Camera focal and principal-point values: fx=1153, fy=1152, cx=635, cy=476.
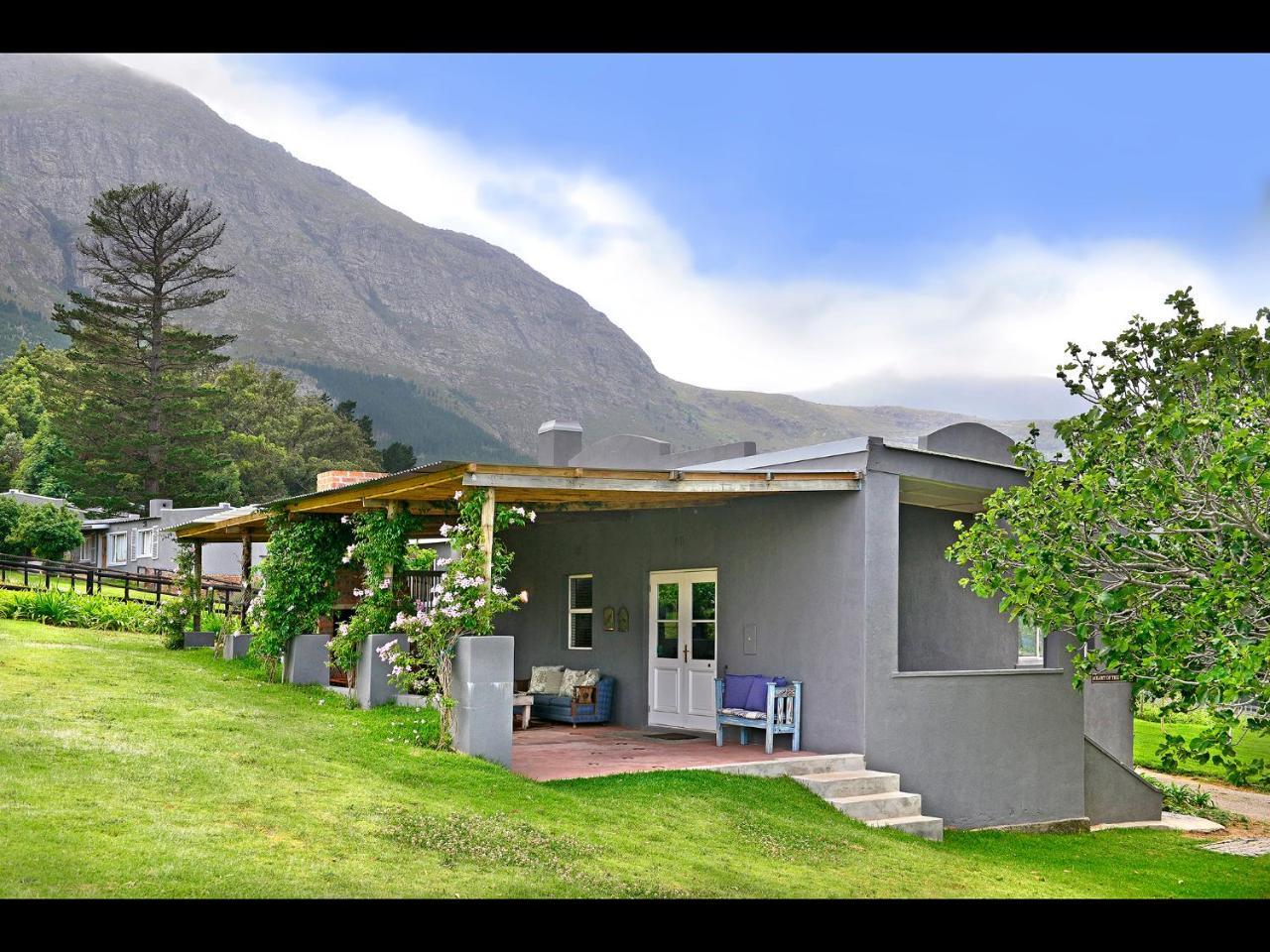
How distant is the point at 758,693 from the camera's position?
11906 millimetres

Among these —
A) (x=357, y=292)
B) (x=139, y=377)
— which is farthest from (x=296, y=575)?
(x=357, y=292)

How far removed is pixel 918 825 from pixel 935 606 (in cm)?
393

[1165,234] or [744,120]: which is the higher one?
[744,120]

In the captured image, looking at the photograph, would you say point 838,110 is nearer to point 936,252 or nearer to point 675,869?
point 936,252

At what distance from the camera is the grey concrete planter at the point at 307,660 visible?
14.5 meters

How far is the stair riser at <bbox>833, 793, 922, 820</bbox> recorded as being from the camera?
33.7 ft

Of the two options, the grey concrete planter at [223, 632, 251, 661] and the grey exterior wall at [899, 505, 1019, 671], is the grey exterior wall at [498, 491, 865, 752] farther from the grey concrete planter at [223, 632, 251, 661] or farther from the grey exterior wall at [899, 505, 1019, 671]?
the grey concrete planter at [223, 632, 251, 661]

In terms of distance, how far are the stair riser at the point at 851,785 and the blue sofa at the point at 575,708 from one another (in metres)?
4.08

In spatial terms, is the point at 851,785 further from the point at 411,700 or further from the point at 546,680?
the point at 546,680

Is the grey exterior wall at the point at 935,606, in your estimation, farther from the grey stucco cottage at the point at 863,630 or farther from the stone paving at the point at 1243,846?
the stone paving at the point at 1243,846

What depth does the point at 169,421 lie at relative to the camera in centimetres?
4747

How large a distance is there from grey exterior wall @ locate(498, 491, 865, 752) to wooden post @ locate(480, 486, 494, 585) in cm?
366
